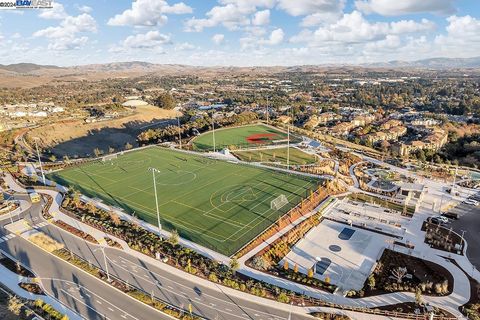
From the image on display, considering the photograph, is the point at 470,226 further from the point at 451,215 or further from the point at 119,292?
the point at 119,292

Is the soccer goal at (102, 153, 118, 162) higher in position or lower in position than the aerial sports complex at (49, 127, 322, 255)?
higher

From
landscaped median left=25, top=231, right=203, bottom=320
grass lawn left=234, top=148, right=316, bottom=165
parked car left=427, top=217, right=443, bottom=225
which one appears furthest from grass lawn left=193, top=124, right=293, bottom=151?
parked car left=427, top=217, right=443, bottom=225

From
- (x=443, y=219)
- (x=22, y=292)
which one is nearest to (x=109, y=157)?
(x=22, y=292)

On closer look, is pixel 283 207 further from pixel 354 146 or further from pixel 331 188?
pixel 354 146

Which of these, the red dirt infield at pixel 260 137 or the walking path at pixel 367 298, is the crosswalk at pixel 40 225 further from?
the red dirt infield at pixel 260 137

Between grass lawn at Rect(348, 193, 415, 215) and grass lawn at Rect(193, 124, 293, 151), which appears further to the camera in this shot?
grass lawn at Rect(193, 124, 293, 151)

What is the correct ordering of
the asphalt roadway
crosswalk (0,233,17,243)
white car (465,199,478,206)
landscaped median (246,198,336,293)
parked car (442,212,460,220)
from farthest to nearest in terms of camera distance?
white car (465,199,478,206), parked car (442,212,460,220), crosswalk (0,233,17,243), landscaped median (246,198,336,293), the asphalt roadway

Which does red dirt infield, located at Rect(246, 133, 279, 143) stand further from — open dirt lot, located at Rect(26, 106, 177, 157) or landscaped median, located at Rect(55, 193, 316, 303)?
landscaped median, located at Rect(55, 193, 316, 303)
